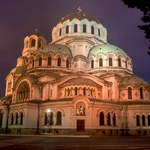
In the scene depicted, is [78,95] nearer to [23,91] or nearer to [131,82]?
[131,82]

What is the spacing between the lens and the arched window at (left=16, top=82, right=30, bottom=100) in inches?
1780

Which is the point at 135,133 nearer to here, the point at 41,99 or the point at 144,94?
the point at 144,94

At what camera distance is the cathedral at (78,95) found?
38125mm

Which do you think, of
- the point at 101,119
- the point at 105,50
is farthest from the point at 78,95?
the point at 105,50

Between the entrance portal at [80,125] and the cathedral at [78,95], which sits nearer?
the entrance portal at [80,125]

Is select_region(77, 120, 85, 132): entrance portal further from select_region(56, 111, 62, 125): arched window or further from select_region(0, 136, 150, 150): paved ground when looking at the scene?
select_region(0, 136, 150, 150): paved ground

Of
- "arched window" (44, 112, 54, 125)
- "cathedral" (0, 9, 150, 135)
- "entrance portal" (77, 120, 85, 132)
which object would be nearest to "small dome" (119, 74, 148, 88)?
"cathedral" (0, 9, 150, 135)

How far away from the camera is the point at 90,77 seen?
4434cm

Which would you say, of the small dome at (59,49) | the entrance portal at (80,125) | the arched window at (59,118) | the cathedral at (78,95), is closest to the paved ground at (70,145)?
the entrance portal at (80,125)

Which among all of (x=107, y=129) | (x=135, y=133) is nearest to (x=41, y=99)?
(x=107, y=129)

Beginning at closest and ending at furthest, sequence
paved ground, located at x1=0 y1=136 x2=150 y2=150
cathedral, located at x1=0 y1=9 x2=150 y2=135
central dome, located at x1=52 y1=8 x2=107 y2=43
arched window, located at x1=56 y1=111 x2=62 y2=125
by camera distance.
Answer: paved ground, located at x1=0 y1=136 x2=150 y2=150 → cathedral, located at x1=0 y1=9 x2=150 y2=135 → arched window, located at x1=56 y1=111 x2=62 y2=125 → central dome, located at x1=52 y1=8 x2=107 y2=43

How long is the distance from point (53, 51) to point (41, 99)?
12.7 metres

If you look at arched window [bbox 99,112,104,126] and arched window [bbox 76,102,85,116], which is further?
arched window [bbox 99,112,104,126]

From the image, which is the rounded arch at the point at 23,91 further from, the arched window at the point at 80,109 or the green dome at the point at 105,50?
the green dome at the point at 105,50
